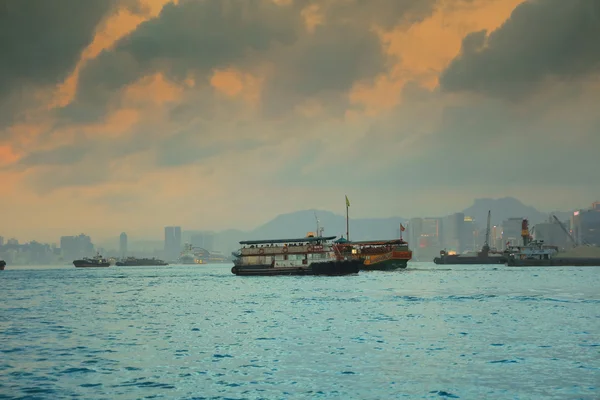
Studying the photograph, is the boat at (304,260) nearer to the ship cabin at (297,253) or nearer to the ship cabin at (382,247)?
the ship cabin at (297,253)

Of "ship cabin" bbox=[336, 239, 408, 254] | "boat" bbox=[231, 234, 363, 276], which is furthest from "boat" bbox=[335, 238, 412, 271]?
"boat" bbox=[231, 234, 363, 276]

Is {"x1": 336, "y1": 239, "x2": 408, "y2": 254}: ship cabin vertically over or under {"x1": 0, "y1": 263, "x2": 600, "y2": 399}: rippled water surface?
over

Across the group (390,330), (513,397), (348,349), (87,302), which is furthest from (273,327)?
(87,302)

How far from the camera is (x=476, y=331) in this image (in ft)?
144

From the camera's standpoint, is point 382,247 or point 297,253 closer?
point 297,253

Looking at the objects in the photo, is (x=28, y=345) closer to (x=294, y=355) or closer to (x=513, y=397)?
(x=294, y=355)

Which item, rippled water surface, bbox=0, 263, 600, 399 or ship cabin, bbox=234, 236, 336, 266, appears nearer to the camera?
rippled water surface, bbox=0, 263, 600, 399

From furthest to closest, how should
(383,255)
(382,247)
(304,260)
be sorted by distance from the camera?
(382,247), (383,255), (304,260)

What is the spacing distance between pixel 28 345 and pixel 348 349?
65.6ft

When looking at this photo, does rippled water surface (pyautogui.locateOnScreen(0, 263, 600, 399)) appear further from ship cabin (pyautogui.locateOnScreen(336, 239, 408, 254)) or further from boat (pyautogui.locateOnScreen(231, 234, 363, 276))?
A: ship cabin (pyautogui.locateOnScreen(336, 239, 408, 254))

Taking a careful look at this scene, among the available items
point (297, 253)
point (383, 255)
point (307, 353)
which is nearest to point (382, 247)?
point (383, 255)

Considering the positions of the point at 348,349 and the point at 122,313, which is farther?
the point at 122,313

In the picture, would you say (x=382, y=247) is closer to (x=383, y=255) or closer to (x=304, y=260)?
(x=383, y=255)

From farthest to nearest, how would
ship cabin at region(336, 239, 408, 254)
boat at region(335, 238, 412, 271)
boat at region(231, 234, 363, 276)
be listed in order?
ship cabin at region(336, 239, 408, 254) → boat at region(335, 238, 412, 271) → boat at region(231, 234, 363, 276)
